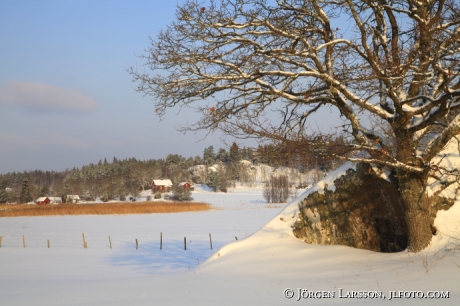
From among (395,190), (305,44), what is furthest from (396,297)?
(305,44)

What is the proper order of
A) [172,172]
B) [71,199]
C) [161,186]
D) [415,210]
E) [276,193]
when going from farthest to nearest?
1. [172,172]
2. [161,186]
3. [71,199]
4. [276,193]
5. [415,210]

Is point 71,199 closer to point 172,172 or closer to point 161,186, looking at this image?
point 161,186

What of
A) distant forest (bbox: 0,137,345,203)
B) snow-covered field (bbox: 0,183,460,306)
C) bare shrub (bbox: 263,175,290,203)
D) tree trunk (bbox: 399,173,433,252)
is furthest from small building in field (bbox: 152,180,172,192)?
tree trunk (bbox: 399,173,433,252)

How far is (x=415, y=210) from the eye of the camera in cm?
725

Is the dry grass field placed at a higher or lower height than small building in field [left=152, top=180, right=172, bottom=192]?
lower

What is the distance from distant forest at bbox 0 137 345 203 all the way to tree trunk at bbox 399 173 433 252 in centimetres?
138

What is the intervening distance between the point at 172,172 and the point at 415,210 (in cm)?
12666

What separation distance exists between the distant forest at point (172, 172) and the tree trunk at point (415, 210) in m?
1.38

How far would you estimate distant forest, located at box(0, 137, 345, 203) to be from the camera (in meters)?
6.98

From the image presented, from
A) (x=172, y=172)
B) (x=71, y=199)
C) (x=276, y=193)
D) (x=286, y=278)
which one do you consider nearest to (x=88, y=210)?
(x=71, y=199)

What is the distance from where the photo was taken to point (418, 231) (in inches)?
283

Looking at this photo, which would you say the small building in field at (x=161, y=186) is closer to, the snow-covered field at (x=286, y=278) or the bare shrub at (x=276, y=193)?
the bare shrub at (x=276, y=193)

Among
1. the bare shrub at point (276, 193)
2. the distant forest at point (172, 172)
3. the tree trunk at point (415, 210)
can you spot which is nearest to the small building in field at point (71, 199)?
the distant forest at point (172, 172)

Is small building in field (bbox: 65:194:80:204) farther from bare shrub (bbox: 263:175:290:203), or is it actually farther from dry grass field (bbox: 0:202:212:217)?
bare shrub (bbox: 263:175:290:203)
